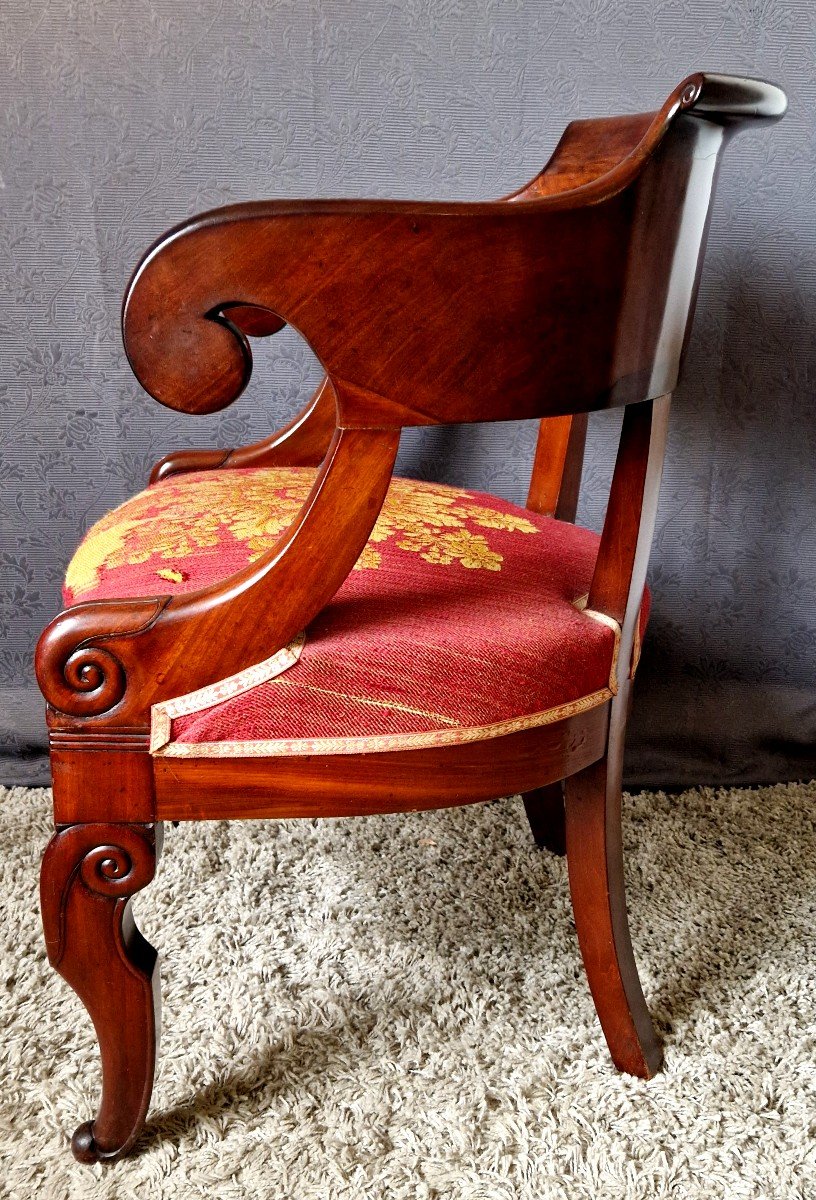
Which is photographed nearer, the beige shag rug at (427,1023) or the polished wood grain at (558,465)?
the beige shag rug at (427,1023)

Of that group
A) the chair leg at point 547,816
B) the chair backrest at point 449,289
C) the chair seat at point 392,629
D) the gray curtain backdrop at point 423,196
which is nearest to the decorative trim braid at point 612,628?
the chair seat at point 392,629

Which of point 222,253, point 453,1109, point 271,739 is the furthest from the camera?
point 453,1109

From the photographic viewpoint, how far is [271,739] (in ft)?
2.50

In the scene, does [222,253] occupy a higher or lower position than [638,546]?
higher

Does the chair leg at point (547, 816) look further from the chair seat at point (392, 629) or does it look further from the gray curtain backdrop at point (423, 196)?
the chair seat at point (392, 629)

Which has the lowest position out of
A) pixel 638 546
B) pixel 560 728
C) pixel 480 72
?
pixel 560 728

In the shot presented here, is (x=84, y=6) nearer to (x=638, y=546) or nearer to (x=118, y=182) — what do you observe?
(x=118, y=182)

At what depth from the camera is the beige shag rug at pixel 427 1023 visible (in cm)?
94

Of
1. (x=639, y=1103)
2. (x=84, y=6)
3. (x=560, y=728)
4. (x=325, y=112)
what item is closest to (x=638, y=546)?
(x=560, y=728)

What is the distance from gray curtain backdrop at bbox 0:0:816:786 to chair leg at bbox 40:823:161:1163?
0.77 metres

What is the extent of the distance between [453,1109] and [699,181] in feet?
2.71

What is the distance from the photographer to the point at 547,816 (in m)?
1.38

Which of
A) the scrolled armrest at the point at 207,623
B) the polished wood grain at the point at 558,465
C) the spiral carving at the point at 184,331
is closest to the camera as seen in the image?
the spiral carving at the point at 184,331

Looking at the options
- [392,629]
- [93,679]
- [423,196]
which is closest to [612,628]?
[392,629]
